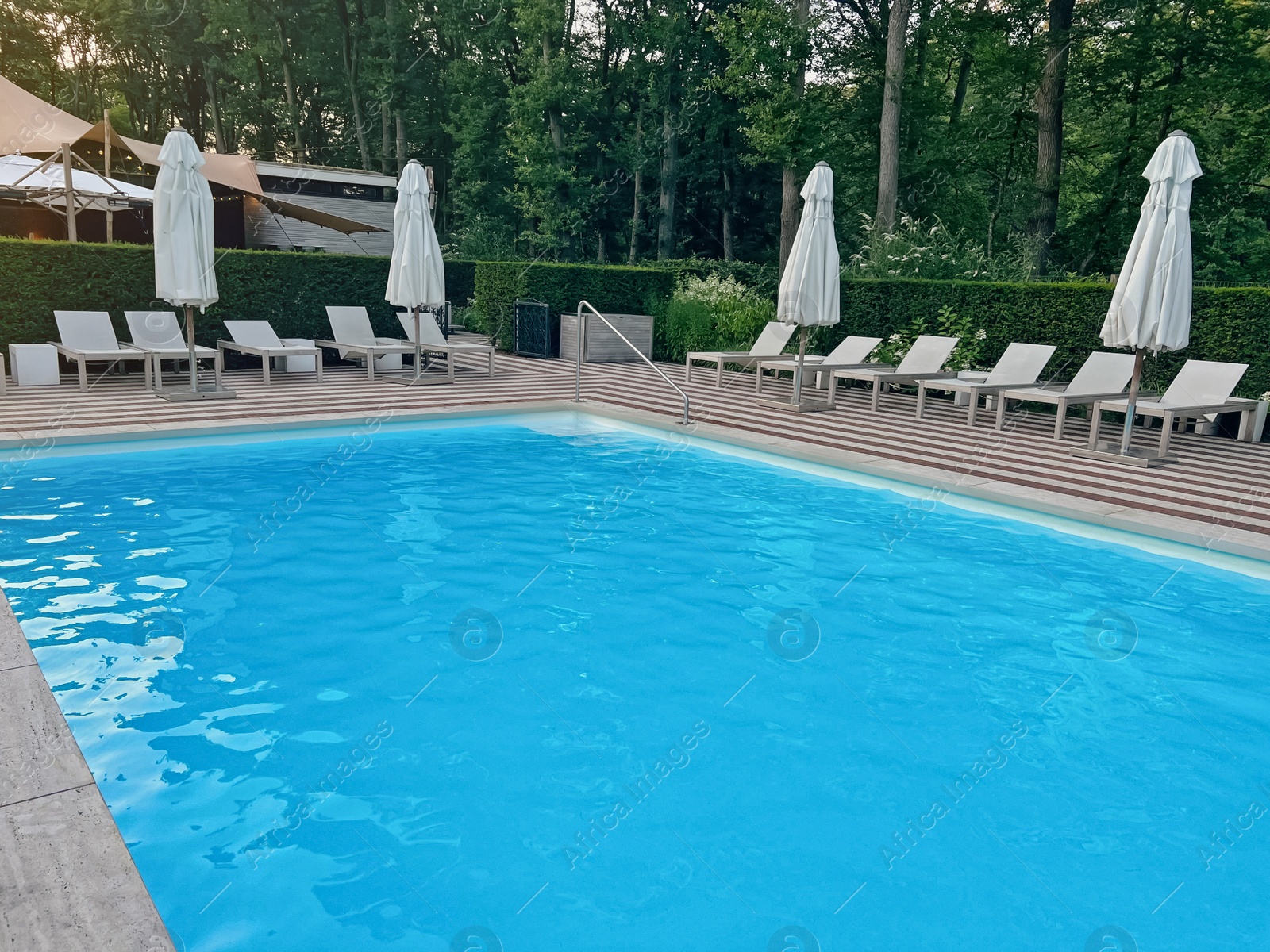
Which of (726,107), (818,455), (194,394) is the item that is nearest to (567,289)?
(194,394)

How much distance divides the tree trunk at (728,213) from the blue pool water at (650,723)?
25958 mm

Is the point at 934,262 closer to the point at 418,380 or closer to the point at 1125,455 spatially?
the point at 1125,455

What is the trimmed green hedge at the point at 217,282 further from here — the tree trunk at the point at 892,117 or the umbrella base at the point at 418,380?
the tree trunk at the point at 892,117

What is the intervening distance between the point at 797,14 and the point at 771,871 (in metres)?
24.2

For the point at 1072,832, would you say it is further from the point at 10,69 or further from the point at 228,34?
the point at 10,69

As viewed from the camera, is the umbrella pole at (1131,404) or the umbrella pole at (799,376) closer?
the umbrella pole at (1131,404)

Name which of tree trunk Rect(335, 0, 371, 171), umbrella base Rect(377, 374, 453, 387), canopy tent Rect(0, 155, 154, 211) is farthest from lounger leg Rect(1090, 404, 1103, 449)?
tree trunk Rect(335, 0, 371, 171)

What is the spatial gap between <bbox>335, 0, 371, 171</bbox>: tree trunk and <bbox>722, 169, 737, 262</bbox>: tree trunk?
A: 14.1 meters

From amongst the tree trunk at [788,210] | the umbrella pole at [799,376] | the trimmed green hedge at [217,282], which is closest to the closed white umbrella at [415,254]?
the trimmed green hedge at [217,282]

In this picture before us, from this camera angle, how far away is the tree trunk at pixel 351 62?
35.9 m

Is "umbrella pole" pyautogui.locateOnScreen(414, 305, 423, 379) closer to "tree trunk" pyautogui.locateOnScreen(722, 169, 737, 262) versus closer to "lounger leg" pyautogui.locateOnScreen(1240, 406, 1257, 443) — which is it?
"lounger leg" pyautogui.locateOnScreen(1240, 406, 1257, 443)

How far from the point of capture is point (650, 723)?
14.5 ft

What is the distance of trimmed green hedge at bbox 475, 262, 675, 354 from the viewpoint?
17.4 metres

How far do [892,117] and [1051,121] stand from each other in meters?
3.69
